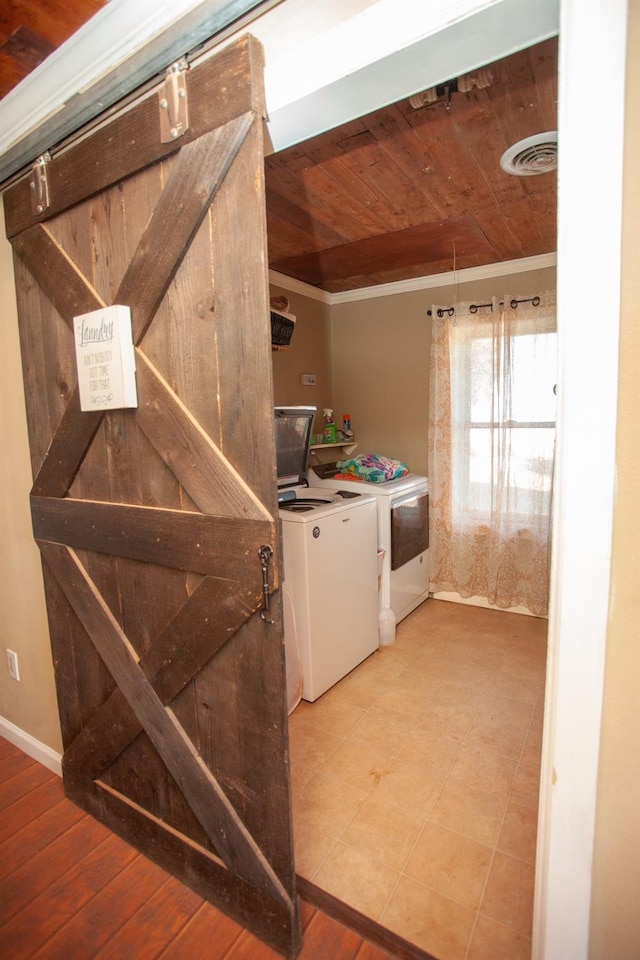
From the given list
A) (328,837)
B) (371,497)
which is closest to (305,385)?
(371,497)

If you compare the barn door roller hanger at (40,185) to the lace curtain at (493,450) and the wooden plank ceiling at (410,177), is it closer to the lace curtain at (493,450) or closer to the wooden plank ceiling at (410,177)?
the wooden plank ceiling at (410,177)

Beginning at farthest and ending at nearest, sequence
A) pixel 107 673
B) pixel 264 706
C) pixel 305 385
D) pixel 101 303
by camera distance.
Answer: pixel 305 385, pixel 107 673, pixel 101 303, pixel 264 706

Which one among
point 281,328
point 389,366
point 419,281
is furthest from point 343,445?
point 419,281

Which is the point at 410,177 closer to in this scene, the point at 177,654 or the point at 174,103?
the point at 174,103

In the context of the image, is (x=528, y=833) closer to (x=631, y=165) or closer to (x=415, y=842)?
(x=415, y=842)

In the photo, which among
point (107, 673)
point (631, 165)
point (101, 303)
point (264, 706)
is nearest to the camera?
point (631, 165)

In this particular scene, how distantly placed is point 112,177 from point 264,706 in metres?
1.39

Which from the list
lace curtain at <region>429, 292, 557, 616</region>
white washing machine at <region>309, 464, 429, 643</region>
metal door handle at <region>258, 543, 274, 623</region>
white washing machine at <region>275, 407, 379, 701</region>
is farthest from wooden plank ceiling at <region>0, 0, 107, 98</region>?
lace curtain at <region>429, 292, 557, 616</region>

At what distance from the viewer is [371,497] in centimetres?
273

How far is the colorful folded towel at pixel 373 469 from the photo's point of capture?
3.12 metres

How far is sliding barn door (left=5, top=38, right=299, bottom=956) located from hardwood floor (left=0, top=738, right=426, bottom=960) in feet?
0.20

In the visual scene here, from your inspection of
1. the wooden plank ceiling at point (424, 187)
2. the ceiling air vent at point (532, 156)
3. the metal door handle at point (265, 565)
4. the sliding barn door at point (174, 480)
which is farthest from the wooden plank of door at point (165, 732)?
the ceiling air vent at point (532, 156)

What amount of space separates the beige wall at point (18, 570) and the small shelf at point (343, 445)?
6.24 ft

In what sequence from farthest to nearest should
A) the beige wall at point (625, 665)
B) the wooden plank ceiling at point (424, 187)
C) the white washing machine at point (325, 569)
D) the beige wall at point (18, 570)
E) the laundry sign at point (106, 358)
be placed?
the white washing machine at point (325, 569)
the beige wall at point (18, 570)
the wooden plank ceiling at point (424, 187)
the laundry sign at point (106, 358)
the beige wall at point (625, 665)
